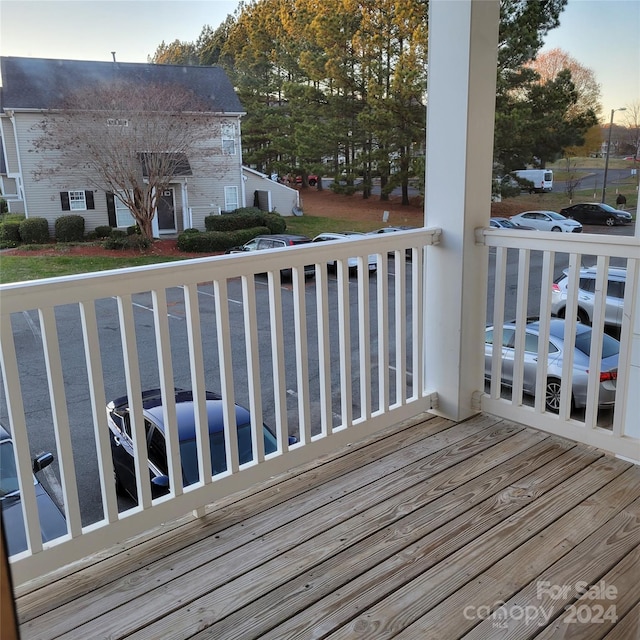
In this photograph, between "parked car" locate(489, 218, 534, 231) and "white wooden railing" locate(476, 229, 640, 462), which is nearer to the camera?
"white wooden railing" locate(476, 229, 640, 462)

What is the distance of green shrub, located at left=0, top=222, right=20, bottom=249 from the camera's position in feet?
5.54

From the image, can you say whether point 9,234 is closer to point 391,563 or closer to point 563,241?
point 391,563

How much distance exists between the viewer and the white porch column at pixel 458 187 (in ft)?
8.71

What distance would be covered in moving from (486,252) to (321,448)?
125cm

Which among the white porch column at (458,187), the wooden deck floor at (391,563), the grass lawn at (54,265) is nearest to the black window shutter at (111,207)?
the grass lawn at (54,265)

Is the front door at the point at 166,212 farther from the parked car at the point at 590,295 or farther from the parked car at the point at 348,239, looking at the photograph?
the parked car at the point at 590,295

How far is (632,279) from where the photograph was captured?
245 cm

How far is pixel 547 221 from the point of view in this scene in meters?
2.84

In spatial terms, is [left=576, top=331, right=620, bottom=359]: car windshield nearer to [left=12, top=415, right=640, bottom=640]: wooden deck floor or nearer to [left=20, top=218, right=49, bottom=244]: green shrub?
[left=12, top=415, right=640, bottom=640]: wooden deck floor

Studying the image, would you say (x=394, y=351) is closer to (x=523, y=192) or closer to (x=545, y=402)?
(x=545, y=402)

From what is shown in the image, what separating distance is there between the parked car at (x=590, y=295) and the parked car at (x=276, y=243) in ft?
3.89

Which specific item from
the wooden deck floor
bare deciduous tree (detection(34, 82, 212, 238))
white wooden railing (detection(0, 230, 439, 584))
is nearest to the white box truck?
white wooden railing (detection(0, 230, 439, 584))

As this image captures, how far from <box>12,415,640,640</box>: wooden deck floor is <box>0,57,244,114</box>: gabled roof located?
58.5 inches

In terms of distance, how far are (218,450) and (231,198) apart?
999mm
